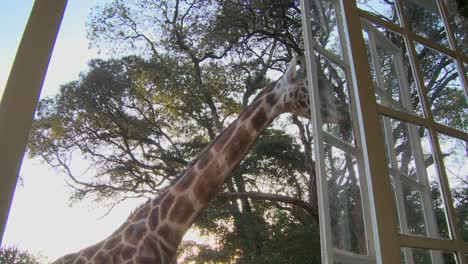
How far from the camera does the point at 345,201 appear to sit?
751 mm

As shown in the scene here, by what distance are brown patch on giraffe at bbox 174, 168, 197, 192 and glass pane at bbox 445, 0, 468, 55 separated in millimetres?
1328

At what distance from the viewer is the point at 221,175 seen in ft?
6.71

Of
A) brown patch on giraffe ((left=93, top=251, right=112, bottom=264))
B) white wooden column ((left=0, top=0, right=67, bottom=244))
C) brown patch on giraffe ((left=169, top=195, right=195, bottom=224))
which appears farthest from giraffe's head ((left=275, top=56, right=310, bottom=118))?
white wooden column ((left=0, top=0, right=67, bottom=244))

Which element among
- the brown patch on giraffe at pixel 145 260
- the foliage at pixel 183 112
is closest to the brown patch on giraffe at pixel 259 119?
the brown patch on giraffe at pixel 145 260

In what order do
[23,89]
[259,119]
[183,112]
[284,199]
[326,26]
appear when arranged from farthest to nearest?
[183,112] < [284,199] < [259,119] < [326,26] < [23,89]

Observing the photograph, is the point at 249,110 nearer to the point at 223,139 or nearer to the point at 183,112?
the point at 223,139

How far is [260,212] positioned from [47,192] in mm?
2163

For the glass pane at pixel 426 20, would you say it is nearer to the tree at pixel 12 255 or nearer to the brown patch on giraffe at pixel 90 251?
the brown patch on giraffe at pixel 90 251

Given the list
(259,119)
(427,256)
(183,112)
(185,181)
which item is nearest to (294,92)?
(259,119)

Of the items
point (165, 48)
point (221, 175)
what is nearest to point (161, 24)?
point (165, 48)

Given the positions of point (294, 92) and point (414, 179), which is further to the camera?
point (294, 92)

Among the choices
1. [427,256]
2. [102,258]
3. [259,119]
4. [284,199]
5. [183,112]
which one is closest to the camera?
[427,256]

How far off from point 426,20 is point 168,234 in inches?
56.8

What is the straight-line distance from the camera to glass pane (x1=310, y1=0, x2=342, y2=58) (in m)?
0.85
